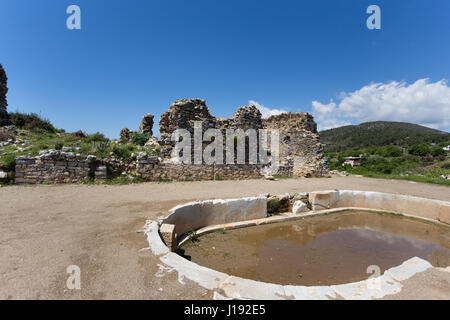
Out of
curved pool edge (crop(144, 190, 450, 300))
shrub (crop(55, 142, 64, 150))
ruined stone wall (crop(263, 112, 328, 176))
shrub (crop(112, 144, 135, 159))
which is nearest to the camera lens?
curved pool edge (crop(144, 190, 450, 300))

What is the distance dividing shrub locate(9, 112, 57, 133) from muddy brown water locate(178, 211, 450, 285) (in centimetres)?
1516

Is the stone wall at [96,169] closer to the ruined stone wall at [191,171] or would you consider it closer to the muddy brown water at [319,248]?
the ruined stone wall at [191,171]

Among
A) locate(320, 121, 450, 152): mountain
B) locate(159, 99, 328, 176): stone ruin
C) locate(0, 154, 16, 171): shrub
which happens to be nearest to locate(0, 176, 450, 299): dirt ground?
locate(0, 154, 16, 171): shrub

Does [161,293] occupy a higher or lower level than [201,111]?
lower

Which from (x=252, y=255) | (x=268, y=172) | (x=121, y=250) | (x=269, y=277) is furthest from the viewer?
(x=268, y=172)

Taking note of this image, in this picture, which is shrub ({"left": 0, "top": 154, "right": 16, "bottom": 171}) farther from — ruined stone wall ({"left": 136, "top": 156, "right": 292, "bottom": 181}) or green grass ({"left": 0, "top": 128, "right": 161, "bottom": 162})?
ruined stone wall ({"left": 136, "top": 156, "right": 292, "bottom": 181})

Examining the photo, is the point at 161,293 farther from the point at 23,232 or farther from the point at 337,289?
the point at 23,232

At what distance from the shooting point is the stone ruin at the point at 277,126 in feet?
35.7

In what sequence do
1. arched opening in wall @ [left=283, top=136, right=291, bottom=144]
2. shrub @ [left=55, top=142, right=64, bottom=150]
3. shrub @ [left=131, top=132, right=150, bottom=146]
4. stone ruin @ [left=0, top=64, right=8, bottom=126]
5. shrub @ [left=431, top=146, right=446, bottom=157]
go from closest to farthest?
shrub @ [left=55, top=142, right=64, bottom=150]
shrub @ [left=131, top=132, right=150, bottom=146]
stone ruin @ [left=0, top=64, right=8, bottom=126]
arched opening in wall @ [left=283, top=136, right=291, bottom=144]
shrub @ [left=431, top=146, right=446, bottom=157]

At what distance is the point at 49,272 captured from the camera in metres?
2.48

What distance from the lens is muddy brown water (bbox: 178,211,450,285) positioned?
11.9 ft

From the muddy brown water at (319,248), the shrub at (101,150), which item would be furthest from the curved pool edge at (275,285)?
the shrub at (101,150)
